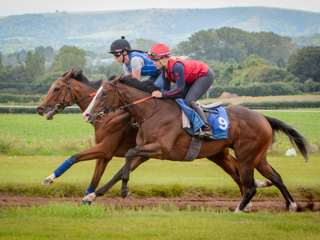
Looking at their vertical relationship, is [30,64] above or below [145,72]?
below

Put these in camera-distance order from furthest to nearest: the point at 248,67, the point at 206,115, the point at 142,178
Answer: the point at 248,67 → the point at 142,178 → the point at 206,115

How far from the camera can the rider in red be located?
44.0 ft

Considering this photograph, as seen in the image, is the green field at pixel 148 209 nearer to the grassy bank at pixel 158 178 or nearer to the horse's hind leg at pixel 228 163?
the grassy bank at pixel 158 178

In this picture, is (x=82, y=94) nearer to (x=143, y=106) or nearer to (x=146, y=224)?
(x=143, y=106)

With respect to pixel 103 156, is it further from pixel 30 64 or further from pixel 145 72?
pixel 30 64

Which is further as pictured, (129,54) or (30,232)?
(129,54)

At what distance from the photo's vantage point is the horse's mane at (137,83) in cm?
1384

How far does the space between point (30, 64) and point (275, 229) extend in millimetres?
70422

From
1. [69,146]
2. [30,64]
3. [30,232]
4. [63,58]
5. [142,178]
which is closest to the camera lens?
[30,232]

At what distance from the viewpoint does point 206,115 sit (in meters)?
13.9

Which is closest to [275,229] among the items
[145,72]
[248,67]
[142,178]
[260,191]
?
[145,72]

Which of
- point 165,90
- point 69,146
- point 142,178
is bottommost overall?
point 69,146

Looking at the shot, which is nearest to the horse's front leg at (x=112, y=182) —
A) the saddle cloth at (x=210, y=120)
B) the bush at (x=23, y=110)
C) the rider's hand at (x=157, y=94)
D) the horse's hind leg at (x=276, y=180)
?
the saddle cloth at (x=210, y=120)

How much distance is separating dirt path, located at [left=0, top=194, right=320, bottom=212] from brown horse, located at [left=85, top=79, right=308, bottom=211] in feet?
3.12
